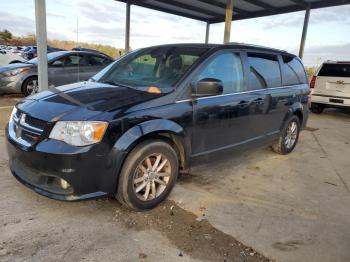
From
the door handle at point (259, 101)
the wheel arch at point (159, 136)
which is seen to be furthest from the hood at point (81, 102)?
the door handle at point (259, 101)

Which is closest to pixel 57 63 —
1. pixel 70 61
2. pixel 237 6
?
pixel 70 61

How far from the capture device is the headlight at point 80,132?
3.01 m

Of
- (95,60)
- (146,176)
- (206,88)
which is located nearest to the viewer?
(146,176)

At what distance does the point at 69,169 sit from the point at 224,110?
199 cm

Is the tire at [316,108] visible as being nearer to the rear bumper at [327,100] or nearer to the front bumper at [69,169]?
the rear bumper at [327,100]

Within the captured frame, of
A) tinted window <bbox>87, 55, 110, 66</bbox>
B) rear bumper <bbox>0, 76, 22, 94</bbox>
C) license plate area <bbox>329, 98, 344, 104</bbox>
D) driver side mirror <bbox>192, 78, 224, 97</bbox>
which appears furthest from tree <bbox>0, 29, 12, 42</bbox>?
driver side mirror <bbox>192, 78, 224, 97</bbox>

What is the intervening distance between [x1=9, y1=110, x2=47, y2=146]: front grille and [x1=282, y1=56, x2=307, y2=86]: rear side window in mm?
3871

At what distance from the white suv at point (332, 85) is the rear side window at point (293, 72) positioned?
4499mm

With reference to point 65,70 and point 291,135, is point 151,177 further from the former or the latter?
point 65,70

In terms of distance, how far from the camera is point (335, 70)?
10328mm

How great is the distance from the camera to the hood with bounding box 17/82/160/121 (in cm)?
314

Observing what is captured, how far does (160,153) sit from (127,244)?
3.19 ft

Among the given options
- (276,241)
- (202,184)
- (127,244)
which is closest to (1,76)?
(202,184)

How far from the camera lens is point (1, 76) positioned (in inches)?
361
